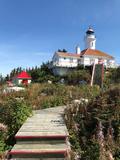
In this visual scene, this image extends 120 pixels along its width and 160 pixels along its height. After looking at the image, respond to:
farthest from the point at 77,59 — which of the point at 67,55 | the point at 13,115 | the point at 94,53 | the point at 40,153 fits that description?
the point at 40,153

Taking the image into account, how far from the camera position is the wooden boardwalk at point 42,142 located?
5.65 meters

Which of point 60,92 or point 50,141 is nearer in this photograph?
point 50,141

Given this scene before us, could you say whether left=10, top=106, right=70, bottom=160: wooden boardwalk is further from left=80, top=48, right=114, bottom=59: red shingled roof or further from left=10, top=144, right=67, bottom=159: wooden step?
left=80, top=48, right=114, bottom=59: red shingled roof

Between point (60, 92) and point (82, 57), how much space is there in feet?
150

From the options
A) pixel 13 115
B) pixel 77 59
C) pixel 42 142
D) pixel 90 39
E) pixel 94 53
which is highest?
pixel 90 39

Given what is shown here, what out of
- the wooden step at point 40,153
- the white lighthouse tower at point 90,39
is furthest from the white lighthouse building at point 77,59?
the wooden step at point 40,153

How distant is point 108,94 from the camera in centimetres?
771

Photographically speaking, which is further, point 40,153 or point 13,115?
point 13,115

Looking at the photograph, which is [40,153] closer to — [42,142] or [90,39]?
[42,142]

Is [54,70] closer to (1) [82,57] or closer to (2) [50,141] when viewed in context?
(1) [82,57]

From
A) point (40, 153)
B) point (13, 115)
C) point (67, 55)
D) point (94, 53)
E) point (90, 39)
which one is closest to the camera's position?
point (40, 153)

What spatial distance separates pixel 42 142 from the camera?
615 cm

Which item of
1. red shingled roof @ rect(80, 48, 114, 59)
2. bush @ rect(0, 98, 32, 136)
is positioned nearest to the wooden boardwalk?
bush @ rect(0, 98, 32, 136)

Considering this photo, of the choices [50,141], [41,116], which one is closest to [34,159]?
[50,141]
